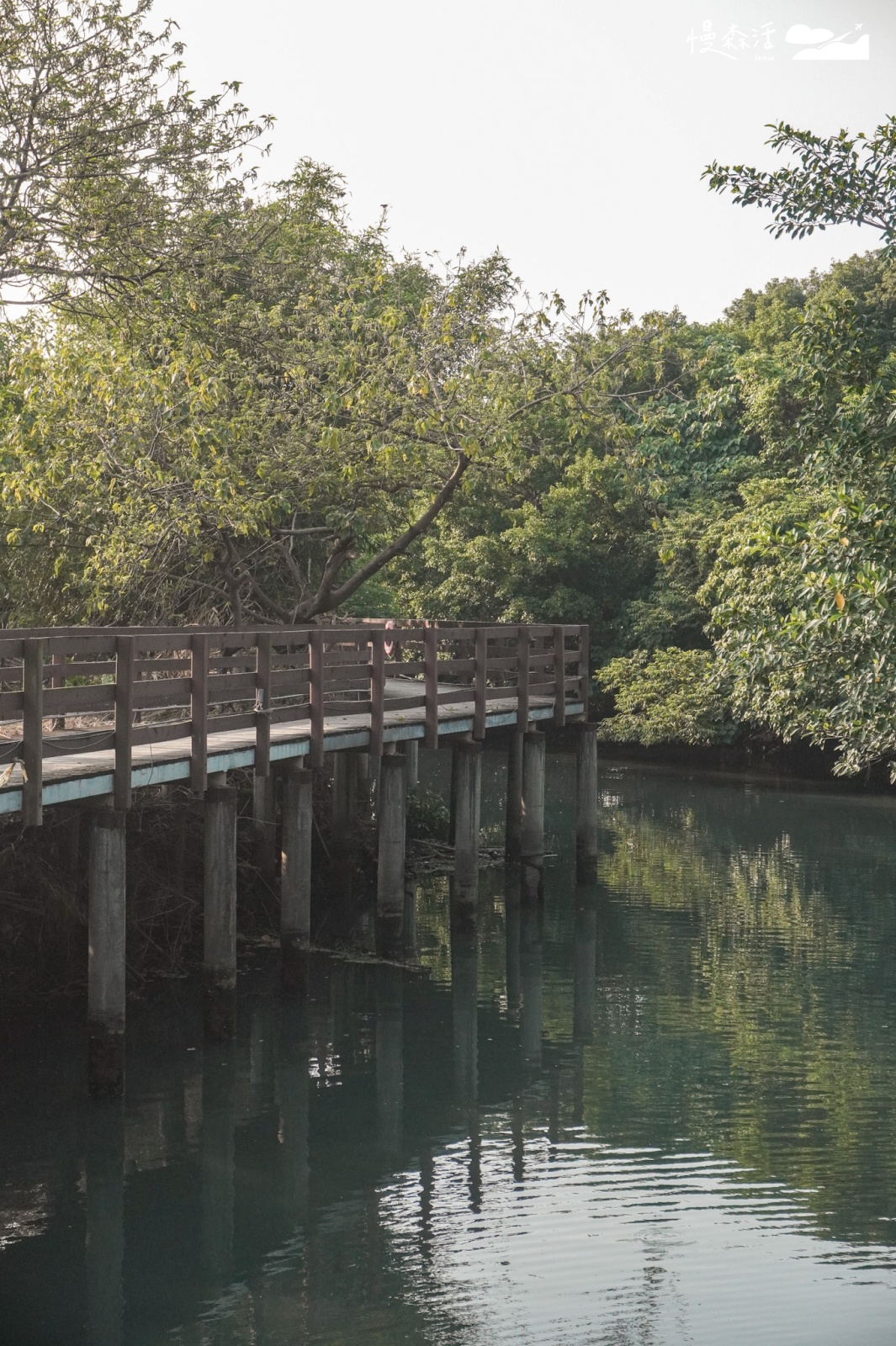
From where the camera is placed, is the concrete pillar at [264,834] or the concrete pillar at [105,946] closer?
the concrete pillar at [105,946]

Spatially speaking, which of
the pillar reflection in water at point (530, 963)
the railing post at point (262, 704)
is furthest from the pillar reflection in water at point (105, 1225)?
the pillar reflection in water at point (530, 963)

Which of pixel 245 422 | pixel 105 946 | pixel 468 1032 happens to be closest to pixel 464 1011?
pixel 468 1032

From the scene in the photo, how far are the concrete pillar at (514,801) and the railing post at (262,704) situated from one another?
7541 mm

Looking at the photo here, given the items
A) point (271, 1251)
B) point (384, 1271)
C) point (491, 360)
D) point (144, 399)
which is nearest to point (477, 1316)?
point (384, 1271)

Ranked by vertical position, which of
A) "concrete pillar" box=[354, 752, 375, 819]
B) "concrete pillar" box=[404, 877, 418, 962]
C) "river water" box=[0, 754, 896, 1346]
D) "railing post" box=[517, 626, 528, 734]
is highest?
"railing post" box=[517, 626, 528, 734]

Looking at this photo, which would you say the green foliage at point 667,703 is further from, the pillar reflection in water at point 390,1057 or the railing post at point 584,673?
the pillar reflection in water at point 390,1057

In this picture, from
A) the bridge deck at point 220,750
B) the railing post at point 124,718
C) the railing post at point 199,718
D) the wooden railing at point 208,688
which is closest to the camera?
the wooden railing at point 208,688

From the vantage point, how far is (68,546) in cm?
2109

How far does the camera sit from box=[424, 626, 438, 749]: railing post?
653 inches

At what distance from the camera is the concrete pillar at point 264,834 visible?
687 inches

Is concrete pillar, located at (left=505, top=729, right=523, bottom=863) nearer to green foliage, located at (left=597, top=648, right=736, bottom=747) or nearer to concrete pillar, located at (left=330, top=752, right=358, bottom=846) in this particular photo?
concrete pillar, located at (left=330, top=752, right=358, bottom=846)

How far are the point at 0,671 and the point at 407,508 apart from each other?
12.4m

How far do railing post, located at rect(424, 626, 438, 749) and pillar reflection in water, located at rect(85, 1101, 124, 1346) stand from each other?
6203 millimetres

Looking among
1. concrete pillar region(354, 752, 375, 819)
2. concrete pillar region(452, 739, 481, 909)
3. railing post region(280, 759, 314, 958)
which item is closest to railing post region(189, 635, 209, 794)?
railing post region(280, 759, 314, 958)
